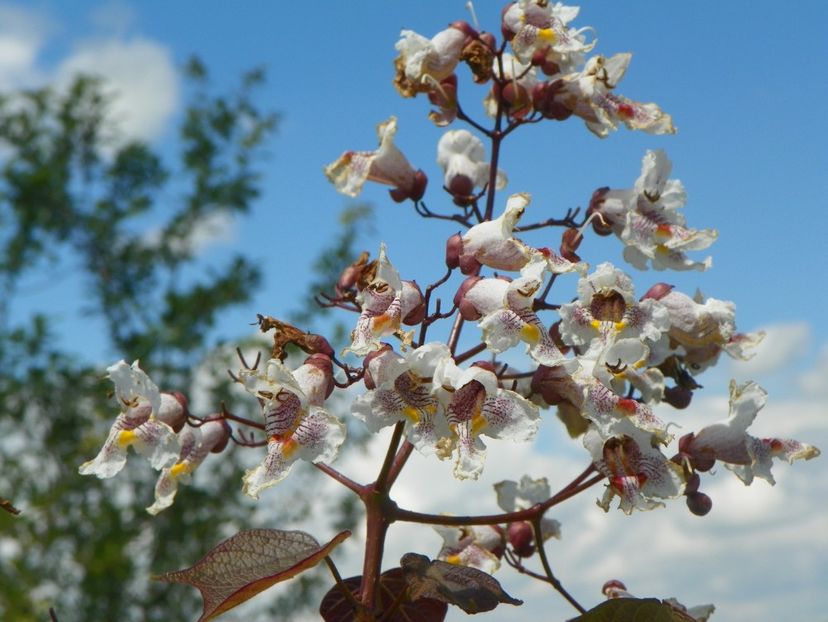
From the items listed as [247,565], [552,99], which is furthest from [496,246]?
[247,565]

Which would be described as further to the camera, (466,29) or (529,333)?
(466,29)

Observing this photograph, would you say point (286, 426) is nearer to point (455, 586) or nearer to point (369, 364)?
point (369, 364)

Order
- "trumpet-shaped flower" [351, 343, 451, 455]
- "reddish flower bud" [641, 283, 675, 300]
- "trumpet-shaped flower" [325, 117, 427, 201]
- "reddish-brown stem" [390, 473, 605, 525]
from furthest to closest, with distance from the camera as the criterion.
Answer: "trumpet-shaped flower" [325, 117, 427, 201], "reddish flower bud" [641, 283, 675, 300], "reddish-brown stem" [390, 473, 605, 525], "trumpet-shaped flower" [351, 343, 451, 455]

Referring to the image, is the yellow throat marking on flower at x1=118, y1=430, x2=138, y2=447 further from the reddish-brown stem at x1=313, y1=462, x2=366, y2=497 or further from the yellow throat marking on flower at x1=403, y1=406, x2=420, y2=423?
the yellow throat marking on flower at x1=403, y1=406, x2=420, y2=423

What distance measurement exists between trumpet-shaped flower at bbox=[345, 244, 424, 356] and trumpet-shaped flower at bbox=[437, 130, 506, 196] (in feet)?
0.92

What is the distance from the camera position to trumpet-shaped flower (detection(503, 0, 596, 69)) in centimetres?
109

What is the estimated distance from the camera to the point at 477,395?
32.4 inches

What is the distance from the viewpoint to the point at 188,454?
3.32 ft

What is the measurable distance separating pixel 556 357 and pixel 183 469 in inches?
16.2

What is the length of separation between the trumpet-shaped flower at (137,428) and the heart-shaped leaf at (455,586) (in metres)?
0.28

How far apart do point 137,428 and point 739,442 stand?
0.62 metres

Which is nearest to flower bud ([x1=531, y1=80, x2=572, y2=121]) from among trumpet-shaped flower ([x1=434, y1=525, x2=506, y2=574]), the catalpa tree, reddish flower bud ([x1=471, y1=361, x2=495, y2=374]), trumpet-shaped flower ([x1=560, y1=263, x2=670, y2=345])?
the catalpa tree

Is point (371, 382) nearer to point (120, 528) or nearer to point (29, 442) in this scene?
point (120, 528)

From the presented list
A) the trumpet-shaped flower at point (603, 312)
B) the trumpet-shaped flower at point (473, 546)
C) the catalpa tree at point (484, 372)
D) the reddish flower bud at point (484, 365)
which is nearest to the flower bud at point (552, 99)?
the catalpa tree at point (484, 372)
